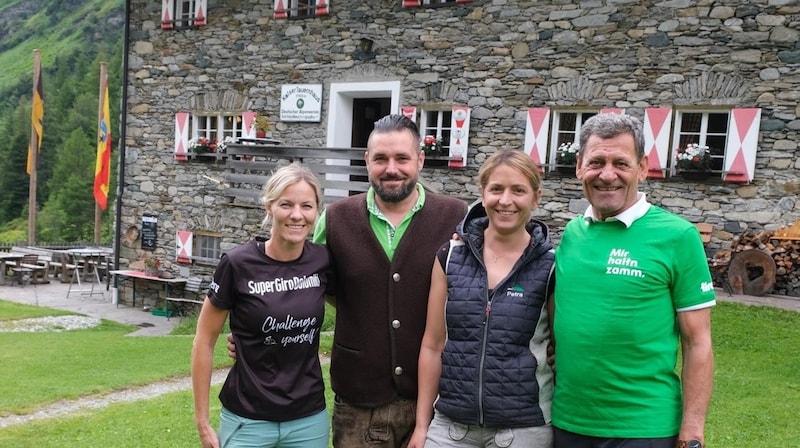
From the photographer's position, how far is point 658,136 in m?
9.50

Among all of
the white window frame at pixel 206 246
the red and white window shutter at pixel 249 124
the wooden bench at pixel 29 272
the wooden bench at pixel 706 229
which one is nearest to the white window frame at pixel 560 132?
the wooden bench at pixel 706 229

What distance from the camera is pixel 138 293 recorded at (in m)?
15.1

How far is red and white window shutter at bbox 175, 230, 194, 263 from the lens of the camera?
14.2 m

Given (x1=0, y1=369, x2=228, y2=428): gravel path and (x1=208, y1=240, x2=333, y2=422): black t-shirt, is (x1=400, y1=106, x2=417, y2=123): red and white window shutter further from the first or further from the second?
(x1=208, y1=240, x2=333, y2=422): black t-shirt

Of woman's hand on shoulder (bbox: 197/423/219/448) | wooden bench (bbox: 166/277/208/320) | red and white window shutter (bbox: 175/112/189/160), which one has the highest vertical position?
red and white window shutter (bbox: 175/112/189/160)

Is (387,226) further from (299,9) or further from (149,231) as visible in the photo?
(149,231)

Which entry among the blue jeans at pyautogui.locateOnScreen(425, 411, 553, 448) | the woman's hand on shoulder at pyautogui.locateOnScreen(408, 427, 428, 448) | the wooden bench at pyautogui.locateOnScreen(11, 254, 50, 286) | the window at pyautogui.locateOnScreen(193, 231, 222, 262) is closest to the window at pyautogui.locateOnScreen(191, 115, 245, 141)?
the window at pyautogui.locateOnScreen(193, 231, 222, 262)

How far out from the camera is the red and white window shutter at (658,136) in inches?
371

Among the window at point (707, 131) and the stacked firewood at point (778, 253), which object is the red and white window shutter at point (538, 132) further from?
the stacked firewood at point (778, 253)

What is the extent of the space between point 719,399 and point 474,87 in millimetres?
6617

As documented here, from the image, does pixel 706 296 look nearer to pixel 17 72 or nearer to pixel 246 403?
pixel 246 403

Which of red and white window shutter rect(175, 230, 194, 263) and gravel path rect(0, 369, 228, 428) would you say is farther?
red and white window shutter rect(175, 230, 194, 263)

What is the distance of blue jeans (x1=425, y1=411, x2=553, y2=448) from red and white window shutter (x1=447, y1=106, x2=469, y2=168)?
8740 millimetres

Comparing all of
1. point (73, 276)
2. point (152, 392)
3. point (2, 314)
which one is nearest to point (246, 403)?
point (152, 392)
